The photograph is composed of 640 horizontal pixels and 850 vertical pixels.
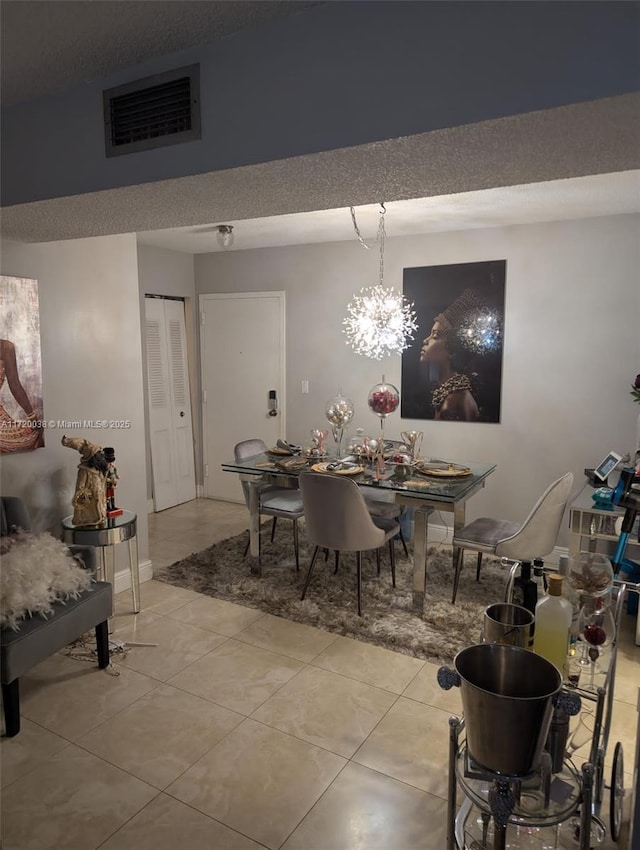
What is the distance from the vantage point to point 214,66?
1.68 metres

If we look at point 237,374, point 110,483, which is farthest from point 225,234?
point 110,483

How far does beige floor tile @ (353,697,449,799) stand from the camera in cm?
210

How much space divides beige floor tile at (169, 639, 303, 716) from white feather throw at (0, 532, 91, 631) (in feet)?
2.22

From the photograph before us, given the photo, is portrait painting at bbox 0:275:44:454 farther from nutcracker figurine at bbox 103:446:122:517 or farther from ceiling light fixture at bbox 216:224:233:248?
ceiling light fixture at bbox 216:224:233:248

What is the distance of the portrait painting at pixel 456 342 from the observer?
431cm

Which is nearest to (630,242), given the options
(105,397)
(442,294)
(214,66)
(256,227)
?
(442,294)

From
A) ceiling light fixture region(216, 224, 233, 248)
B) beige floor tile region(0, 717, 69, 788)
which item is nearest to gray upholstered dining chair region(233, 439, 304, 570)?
ceiling light fixture region(216, 224, 233, 248)

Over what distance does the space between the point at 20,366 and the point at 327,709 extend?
89.7 inches

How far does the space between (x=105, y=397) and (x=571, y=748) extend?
2958 mm

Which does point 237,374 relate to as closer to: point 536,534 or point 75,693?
point 536,534

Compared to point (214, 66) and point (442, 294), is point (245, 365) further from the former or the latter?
point (214, 66)

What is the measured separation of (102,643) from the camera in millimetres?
2775

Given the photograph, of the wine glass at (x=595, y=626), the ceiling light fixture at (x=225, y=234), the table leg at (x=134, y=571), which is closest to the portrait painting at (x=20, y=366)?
the table leg at (x=134, y=571)

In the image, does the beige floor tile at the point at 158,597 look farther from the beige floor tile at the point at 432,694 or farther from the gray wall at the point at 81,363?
the beige floor tile at the point at 432,694
